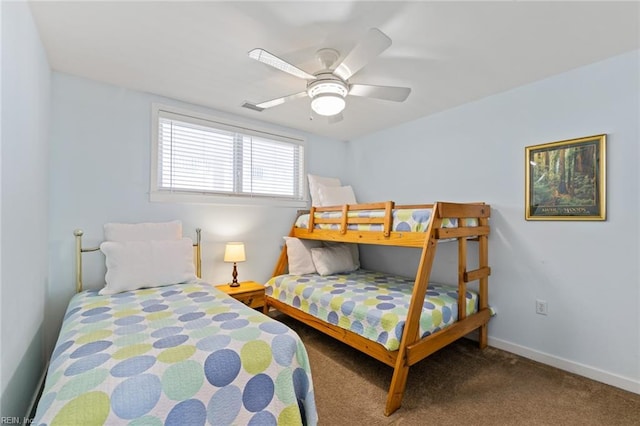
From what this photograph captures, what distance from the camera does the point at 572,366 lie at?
223cm

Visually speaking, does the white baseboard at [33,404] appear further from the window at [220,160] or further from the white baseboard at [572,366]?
the white baseboard at [572,366]

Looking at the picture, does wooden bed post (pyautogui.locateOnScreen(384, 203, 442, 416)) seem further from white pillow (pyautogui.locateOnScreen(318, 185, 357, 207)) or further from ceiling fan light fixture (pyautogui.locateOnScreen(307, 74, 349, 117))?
white pillow (pyautogui.locateOnScreen(318, 185, 357, 207))

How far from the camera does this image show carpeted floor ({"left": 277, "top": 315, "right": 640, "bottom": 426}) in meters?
1.73

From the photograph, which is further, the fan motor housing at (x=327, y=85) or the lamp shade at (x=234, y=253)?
the lamp shade at (x=234, y=253)

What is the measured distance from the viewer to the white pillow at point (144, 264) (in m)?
2.16

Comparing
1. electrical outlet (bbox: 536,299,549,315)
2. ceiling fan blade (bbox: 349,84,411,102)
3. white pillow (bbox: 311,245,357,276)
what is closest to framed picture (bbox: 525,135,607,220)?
electrical outlet (bbox: 536,299,549,315)

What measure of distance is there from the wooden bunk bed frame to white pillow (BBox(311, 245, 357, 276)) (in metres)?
0.32

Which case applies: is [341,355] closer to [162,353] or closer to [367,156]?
[162,353]

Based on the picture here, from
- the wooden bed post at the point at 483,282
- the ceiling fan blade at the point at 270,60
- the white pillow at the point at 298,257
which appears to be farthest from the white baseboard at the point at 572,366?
the ceiling fan blade at the point at 270,60

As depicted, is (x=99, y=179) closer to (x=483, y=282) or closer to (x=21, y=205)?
(x=21, y=205)

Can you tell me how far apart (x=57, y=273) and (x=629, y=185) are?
4.37 metres

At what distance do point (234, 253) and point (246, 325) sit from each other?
1.53 m

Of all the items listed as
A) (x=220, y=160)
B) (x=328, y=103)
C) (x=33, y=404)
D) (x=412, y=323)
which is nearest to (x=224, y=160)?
(x=220, y=160)

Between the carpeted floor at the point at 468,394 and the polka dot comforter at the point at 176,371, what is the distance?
2.01ft
